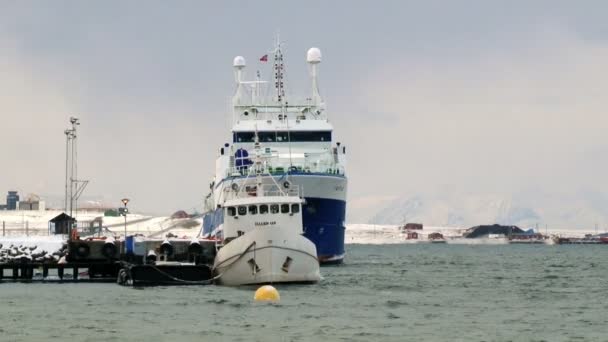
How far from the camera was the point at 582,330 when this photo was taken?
172 ft

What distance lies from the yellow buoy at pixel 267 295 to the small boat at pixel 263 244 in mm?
5351

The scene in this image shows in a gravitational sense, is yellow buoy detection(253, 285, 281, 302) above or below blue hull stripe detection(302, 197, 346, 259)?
below

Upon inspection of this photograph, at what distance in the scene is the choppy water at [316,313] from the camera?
163ft

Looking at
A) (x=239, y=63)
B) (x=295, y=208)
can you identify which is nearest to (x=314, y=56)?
(x=239, y=63)

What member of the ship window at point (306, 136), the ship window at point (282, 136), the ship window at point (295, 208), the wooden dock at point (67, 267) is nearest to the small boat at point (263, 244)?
the ship window at point (295, 208)

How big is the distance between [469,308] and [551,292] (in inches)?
585

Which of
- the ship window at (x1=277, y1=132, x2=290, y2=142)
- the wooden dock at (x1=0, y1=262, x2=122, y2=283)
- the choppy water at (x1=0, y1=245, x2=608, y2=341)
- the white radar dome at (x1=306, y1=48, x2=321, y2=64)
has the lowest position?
the choppy water at (x1=0, y1=245, x2=608, y2=341)

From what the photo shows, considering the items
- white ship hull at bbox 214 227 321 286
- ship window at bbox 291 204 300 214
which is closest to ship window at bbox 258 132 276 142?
ship window at bbox 291 204 300 214

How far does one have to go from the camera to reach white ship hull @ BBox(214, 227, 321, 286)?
68688 millimetres

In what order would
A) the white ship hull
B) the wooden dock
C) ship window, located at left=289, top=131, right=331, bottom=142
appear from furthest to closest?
ship window, located at left=289, top=131, right=331, bottom=142
the wooden dock
the white ship hull

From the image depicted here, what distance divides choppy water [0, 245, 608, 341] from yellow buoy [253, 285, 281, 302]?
Result: 0.60 meters

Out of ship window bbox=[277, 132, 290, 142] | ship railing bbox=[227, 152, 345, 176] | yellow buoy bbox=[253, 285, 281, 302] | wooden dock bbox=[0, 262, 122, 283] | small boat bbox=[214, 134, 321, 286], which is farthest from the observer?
ship window bbox=[277, 132, 290, 142]

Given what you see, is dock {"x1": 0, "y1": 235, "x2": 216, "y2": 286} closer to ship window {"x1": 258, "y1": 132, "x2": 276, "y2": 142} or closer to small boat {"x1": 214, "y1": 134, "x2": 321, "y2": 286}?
small boat {"x1": 214, "y1": 134, "x2": 321, "y2": 286}

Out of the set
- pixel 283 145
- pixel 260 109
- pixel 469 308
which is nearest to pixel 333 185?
pixel 283 145
